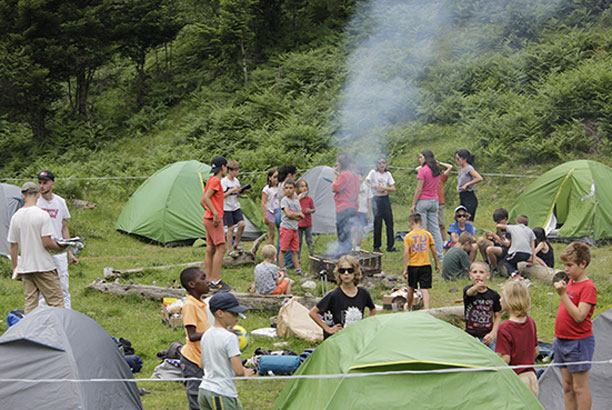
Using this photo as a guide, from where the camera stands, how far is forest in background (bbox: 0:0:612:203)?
682 inches

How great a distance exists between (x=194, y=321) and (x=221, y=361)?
0.77 meters

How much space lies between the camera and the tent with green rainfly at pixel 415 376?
4602 mm

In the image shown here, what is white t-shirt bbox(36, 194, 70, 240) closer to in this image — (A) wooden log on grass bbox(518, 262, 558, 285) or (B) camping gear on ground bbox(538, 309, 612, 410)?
(B) camping gear on ground bbox(538, 309, 612, 410)

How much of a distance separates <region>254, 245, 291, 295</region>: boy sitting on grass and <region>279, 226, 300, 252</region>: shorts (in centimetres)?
158

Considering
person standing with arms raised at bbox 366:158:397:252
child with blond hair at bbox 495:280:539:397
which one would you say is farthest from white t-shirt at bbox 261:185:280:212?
child with blond hair at bbox 495:280:539:397

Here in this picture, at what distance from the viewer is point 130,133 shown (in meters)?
24.5

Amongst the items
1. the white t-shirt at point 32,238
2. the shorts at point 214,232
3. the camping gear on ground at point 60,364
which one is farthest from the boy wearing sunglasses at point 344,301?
the shorts at point 214,232

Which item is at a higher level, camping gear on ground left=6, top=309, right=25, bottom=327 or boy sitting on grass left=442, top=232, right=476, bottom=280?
camping gear on ground left=6, top=309, right=25, bottom=327

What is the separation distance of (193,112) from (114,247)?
11.3m

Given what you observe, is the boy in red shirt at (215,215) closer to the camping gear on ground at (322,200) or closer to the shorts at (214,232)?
the shorts at (214,232)

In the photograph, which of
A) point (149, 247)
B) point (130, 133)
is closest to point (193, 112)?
point (130, 133)

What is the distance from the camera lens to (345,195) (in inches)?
450

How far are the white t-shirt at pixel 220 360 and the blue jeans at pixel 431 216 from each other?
6.93 meters

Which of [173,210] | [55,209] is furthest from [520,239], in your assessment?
[173,210]
